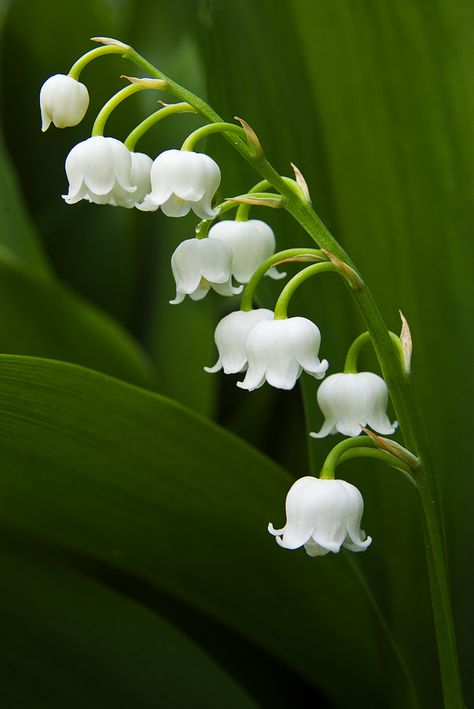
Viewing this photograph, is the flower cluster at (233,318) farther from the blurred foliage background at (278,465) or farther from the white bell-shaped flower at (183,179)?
the blurred foliage background at (278,465)

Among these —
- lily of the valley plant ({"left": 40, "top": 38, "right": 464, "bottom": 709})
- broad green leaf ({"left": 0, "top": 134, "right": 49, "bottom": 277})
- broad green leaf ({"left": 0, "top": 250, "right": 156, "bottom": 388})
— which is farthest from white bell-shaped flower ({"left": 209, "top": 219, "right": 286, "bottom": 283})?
broad green leaf ({"left": 0, "top": 134, "right": 49, "bottom": 277})

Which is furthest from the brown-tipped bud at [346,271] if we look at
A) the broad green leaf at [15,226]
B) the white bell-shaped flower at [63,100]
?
the broad green leaf at [15,226]

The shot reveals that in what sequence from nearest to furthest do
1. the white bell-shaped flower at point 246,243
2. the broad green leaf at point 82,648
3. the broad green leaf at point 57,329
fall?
the white bell-shaped flower at point 246,243, the broad green leaf at point 82,648, the broad green leaf at point 57,329

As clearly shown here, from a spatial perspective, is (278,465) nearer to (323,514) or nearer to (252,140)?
(323,514)

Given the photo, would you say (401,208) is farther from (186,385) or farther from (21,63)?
(21,63)

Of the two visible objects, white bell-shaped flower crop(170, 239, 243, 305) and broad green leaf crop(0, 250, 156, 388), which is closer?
white bell-shaped flower crop(170, 239, 243, 305)

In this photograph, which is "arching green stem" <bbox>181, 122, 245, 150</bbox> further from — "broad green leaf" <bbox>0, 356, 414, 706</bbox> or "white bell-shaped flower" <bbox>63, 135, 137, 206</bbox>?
"broad green leaf" <bbox>0, 356, 414, 706</bbox>

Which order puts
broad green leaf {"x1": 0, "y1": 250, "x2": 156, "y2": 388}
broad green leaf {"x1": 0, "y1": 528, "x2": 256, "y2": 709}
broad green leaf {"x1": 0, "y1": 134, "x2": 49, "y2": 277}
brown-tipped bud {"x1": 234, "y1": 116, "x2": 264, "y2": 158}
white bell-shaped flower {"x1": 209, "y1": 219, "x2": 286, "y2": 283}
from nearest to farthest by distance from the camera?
brown-tipped bud {"x1": 234, "y1": 116, "x2": 264, "y2": 158} → white bell-shaped flower {"x1": 209, "y1": 219, "x2": 286, "y2": 283} → broad green leaf {"x1": 0, "y1": 528, "x2": 256, "y2": 709} → broad green leaf {"x1": 0, "y1": 250, "x2": 156, "y2": 388} → broad green leaf {"x1": 0, "y1": 134, "x2": 49, "y2": 277}
